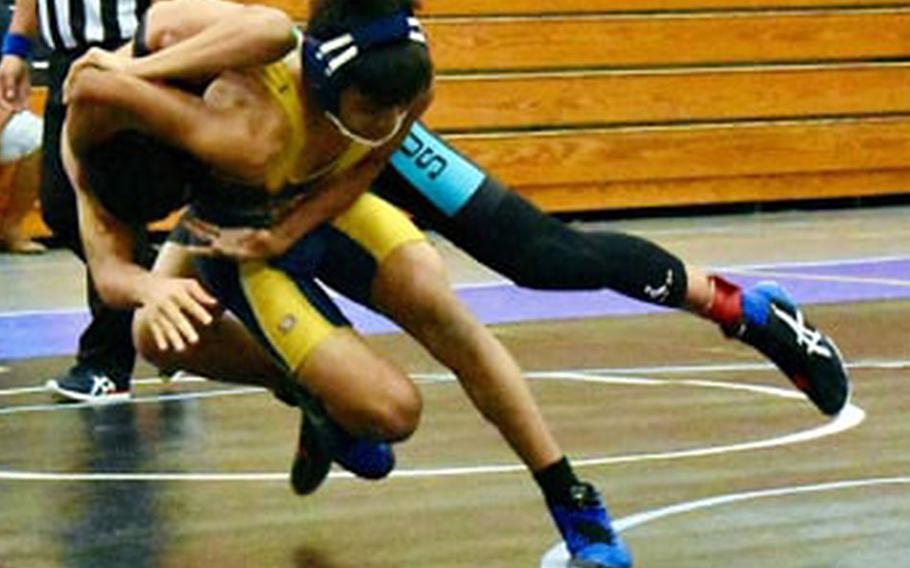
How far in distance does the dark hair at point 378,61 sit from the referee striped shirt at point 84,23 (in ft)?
8.15

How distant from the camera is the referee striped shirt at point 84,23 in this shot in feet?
21.0

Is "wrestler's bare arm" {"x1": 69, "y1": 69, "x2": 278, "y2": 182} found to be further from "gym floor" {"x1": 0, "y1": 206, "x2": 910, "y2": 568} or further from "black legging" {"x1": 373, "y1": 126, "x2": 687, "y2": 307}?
"gym floor" {"x1": 0, "y1": 206, "x2": 910, "y2": 568}

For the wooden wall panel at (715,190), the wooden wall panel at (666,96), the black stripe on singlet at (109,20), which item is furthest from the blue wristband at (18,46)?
the wooden wall panel at (715,190)

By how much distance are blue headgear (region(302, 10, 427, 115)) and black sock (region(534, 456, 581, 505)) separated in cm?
73

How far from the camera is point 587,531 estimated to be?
162 inches

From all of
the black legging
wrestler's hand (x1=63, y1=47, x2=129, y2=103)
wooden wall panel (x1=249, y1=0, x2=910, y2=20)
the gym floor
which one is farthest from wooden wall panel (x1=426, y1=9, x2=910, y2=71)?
wrestler's hand (x1=63, y1=47, x2=129, y2=103)

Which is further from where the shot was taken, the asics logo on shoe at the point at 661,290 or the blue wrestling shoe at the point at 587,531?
the asics logo on shoe at the point at 661,290

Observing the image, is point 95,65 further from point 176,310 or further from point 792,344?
point 792,344

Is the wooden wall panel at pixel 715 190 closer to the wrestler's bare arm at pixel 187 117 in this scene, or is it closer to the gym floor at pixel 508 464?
the gym floor at pixel 508 464

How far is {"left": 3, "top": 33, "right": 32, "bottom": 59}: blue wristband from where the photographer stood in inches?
258

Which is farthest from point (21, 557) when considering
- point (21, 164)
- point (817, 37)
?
point (817, 37)

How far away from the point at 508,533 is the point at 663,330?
337 centimetres

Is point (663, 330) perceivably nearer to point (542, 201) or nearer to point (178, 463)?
point (178, 463)

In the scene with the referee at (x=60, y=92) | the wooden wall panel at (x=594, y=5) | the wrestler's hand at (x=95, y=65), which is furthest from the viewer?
the wooden wall panel at (x=594, y=5)
